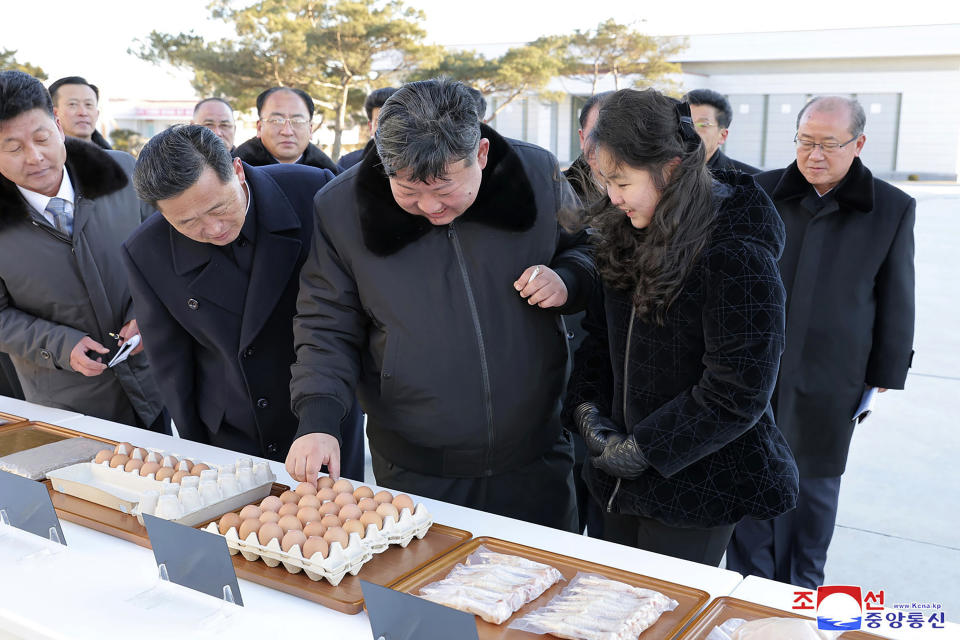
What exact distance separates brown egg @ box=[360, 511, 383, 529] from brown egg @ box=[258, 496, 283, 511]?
0.15m

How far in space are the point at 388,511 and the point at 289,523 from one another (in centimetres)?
15

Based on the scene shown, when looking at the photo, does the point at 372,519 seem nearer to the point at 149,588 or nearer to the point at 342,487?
the point at 342,487

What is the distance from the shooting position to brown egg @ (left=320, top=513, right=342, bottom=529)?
122cm

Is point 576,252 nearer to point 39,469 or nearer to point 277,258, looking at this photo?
point 277,258

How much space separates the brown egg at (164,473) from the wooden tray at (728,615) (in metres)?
0.91

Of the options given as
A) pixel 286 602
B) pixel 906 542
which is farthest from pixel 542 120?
pixel 286 602

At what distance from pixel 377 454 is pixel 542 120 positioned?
2501cm

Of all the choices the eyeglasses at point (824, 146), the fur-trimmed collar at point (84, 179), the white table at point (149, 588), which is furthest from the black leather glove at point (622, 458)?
the fur-trimmed collar at point (84, 179)

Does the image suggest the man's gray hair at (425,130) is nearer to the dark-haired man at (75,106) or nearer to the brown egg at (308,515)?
the brown egg at (308,515)

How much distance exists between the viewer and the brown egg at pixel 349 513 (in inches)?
49.0

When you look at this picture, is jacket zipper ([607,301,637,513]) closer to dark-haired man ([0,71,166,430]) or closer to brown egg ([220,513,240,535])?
brown egg ([220,513,240,535])

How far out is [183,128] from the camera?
1617mm

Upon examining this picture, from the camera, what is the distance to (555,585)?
1134mm

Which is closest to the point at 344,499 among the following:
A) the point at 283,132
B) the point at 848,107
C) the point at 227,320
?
the point at 227,320
